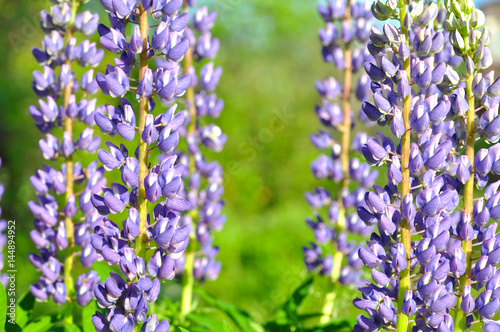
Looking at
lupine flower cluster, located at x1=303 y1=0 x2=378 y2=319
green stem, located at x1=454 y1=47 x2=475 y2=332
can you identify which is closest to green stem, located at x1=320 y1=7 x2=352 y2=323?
lupine flower cluster, located at x1=303 y1=0 x2=378 y2=319

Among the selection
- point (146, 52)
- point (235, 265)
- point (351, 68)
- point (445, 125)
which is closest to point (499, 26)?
point (235, 265)

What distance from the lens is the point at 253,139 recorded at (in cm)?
482

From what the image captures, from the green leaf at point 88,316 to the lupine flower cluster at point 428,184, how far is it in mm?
790

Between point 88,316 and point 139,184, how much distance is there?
577mm

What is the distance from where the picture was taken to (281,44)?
39.5 feet

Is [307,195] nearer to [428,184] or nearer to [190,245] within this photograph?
[190,245]

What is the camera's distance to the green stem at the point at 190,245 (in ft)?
7.64

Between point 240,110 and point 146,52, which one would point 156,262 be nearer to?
point 146,52

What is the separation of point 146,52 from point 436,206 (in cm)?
80

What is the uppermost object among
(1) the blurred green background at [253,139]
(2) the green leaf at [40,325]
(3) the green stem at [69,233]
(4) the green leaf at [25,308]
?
(1) the blurred green background at [253,139]

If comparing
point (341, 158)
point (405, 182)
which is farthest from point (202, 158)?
point (405, 182)

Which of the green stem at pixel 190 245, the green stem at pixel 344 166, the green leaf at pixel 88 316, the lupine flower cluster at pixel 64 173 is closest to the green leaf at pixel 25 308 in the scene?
the lupine flower cluster at pixel 64 173

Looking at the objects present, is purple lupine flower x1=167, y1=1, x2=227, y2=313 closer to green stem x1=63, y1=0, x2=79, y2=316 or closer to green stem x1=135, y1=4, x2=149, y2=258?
green stem x1=63, y1=0, x2=79, y2=316

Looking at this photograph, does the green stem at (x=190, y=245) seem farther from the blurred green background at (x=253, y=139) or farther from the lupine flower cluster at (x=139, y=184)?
the lupine flower cluster at (x=139, y=184)
